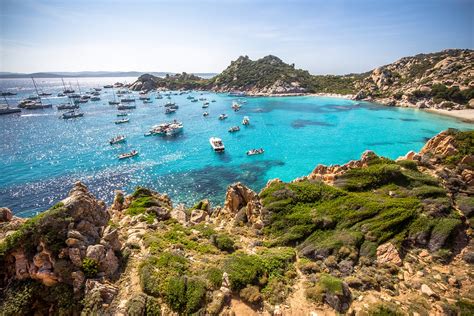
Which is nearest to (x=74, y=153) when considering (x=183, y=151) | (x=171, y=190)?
(x=183, y=151)

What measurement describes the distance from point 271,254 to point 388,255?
338 inches

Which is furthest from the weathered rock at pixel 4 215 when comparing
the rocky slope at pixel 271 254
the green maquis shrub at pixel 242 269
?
the green maquis shrub at pixel 242 269

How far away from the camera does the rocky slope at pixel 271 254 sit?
1302 cm

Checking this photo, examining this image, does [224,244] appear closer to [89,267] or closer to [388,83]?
[89,267]

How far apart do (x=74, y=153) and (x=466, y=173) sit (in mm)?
70289

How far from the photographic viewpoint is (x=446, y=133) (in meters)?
31.5

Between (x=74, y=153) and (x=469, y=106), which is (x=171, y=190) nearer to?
(x=74, y=153)

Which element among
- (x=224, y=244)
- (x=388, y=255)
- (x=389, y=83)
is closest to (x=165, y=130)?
(x=224, y=244)

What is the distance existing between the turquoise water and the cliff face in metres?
12.7

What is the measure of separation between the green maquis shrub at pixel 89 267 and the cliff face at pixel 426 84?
112m

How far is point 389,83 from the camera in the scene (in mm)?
127438

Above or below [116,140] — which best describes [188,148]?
below

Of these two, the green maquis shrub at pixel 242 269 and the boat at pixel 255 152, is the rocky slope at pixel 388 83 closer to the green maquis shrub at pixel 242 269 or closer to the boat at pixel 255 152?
the boat at pixel 255 152

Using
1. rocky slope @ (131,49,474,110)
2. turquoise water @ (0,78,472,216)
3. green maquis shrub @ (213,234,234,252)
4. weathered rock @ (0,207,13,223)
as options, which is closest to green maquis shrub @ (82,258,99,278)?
green maquis shrub @ (213,234,234,252)
